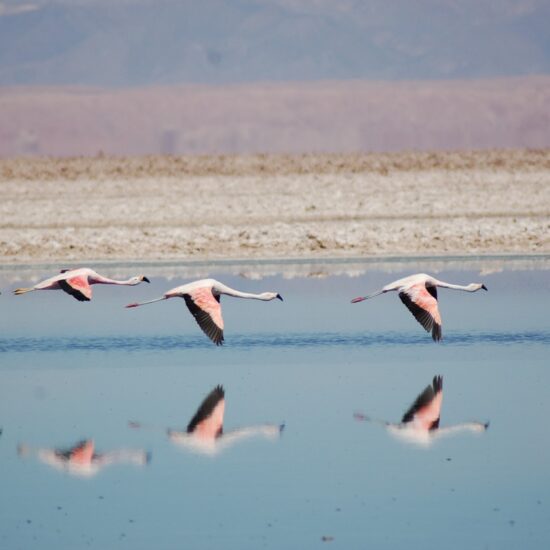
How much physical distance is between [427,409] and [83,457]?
8.83 ft

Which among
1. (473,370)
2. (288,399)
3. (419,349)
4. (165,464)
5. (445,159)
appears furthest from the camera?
(445,159)

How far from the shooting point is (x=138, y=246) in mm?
25031

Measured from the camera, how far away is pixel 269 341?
1479 centimetres

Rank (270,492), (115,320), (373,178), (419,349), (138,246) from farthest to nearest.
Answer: (373,178) < (138,246) < (115,320) < (419,349) < (270,492)

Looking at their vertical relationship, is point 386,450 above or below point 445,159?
below

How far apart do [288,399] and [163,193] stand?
80.3 feet

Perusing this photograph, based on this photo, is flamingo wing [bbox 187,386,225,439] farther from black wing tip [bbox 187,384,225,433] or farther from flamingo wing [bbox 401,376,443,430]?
flamingo wing [bbox 401,376,443,430]

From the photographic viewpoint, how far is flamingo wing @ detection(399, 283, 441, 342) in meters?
13.5

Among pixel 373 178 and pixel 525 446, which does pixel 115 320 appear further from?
pixel 373 178

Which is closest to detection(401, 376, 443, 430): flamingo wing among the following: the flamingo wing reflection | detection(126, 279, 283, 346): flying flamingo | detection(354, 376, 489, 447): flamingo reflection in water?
detection(354, 376, 489, 447): flamingo reflection in water

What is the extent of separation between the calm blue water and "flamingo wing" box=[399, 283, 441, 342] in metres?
0.32

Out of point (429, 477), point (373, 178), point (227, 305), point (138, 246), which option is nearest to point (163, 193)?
point (373, 178)

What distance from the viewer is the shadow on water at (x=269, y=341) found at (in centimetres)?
1446

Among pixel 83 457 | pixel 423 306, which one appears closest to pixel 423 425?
pixel 83 457
